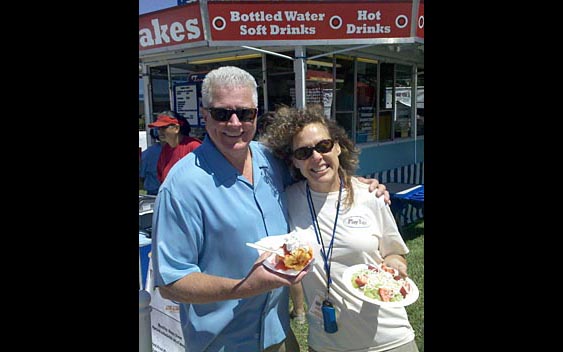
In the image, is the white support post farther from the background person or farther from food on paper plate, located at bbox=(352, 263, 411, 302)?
the background person

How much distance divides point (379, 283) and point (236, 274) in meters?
0.59

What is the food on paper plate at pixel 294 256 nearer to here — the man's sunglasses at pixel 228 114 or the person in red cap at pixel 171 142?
the man's sunglasses at pixel 228 114

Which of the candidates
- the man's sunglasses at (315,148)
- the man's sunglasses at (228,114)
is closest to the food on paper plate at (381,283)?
the man's sunglasses at (315,148)

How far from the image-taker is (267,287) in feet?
5.35

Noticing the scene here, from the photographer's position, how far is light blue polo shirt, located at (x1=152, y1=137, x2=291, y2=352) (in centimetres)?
160

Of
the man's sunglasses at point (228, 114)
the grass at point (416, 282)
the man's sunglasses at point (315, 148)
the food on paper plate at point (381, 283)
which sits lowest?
the grass at point (416, 282)

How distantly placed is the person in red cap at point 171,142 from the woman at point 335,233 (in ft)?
8.22

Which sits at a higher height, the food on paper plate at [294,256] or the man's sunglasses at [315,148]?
the man's sunglasses at [315,148]

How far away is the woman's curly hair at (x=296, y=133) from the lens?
6.31 ft

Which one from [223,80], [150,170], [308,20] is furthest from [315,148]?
[308,20]

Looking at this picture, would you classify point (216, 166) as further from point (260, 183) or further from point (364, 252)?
point (364, 252)

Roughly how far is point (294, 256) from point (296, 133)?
→ 0.57 meters

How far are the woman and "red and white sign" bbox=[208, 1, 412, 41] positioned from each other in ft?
11.8
